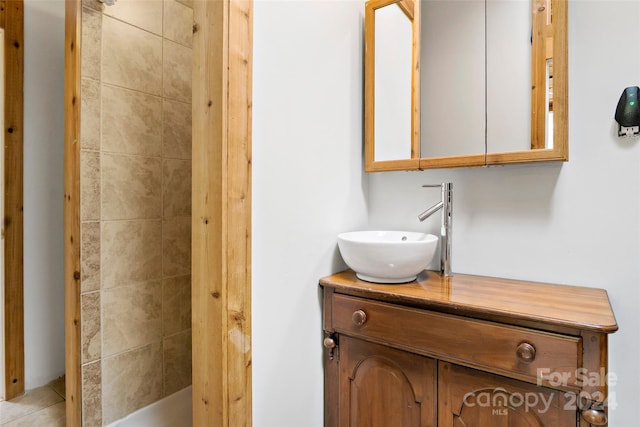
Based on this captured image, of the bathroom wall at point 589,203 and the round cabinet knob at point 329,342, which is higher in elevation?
the bathroom wall at point 589,203

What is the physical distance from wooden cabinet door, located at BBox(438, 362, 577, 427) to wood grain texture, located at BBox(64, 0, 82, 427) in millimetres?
1451

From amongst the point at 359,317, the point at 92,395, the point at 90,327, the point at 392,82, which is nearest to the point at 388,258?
the point at 359,317

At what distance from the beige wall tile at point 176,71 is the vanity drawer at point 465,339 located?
4.55ft

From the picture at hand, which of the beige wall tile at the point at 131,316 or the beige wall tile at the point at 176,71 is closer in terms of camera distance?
the beige wall tile at the point at 131,316

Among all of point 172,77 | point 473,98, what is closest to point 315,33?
point 473,98

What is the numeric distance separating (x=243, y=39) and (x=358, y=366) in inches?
43.1

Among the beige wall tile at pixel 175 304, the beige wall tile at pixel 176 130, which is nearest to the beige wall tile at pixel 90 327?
the beige wall tile at pixel 175 304

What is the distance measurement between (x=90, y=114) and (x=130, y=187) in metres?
0.35

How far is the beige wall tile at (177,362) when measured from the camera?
1.69 meters

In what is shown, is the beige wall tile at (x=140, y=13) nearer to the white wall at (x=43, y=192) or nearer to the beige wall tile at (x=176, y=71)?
the beige wall tile at (x=176, y=71)

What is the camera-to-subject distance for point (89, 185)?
1.38m

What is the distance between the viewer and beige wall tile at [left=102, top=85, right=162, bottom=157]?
144 cm

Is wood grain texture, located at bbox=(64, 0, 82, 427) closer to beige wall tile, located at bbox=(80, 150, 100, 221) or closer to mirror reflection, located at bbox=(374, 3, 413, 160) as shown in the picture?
beige wall tile, located at bbox=(80, 150, 100, 221)

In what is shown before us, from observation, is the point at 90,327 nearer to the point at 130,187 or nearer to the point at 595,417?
the point at 130,187
